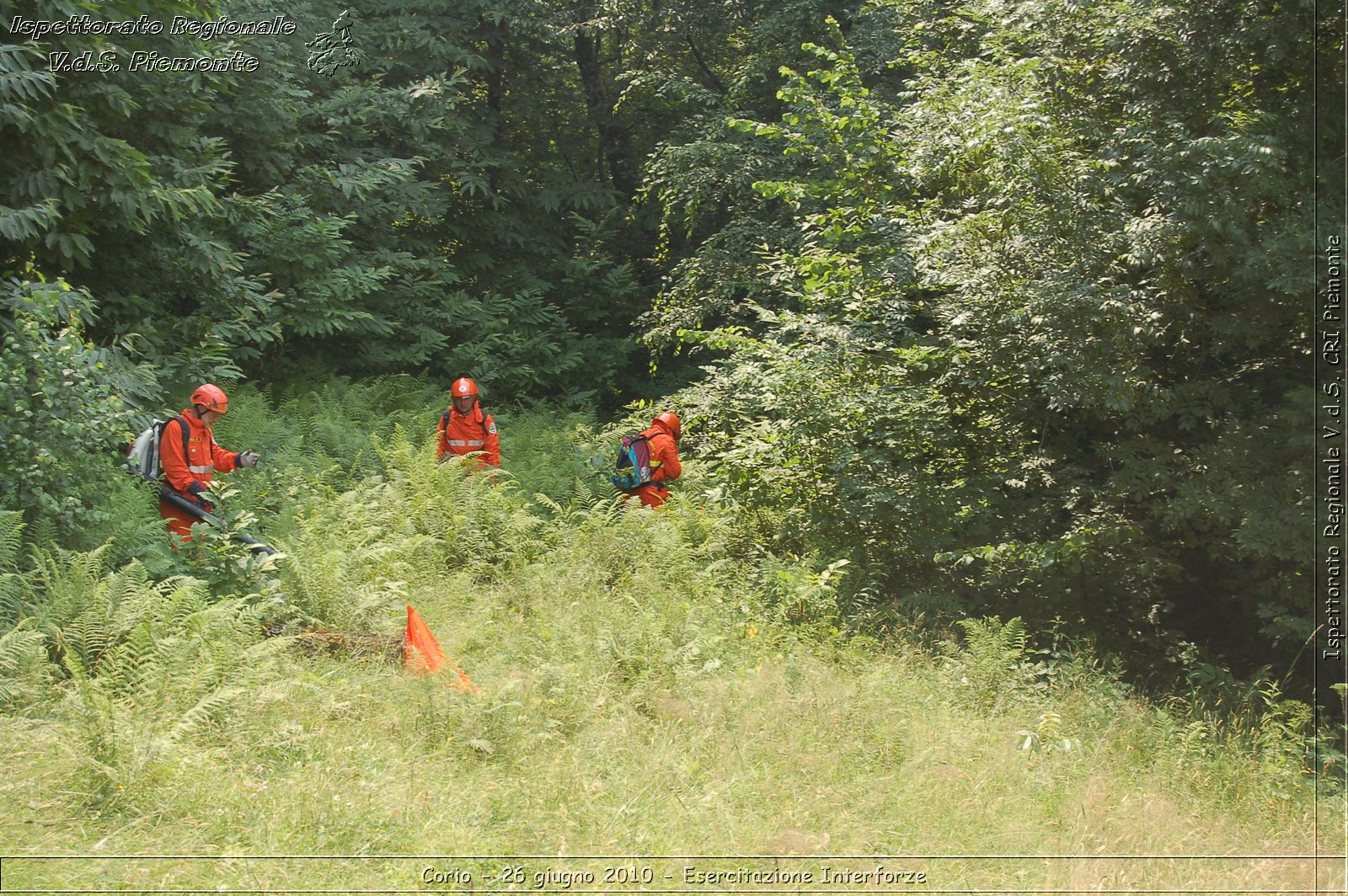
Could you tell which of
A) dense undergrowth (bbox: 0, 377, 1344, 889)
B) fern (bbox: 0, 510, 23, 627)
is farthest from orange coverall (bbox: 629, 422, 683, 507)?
fern (bbox: 0, 510, 23, 627)

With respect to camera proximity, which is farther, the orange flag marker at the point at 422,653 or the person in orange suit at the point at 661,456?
the person in orange suit at the point at 661,456

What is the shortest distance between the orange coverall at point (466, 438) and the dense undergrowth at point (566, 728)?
221 cm

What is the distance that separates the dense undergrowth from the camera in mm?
4715

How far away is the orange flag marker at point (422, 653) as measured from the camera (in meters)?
6.43

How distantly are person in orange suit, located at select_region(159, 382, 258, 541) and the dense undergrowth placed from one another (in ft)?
1.39

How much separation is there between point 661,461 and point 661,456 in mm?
76

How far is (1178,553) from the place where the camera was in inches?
337

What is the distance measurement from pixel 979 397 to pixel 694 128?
9.39 metres

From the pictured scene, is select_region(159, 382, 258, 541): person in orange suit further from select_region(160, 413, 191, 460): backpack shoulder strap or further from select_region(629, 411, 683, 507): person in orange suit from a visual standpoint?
select_region(629, 411, 683, 507): person in orange suit

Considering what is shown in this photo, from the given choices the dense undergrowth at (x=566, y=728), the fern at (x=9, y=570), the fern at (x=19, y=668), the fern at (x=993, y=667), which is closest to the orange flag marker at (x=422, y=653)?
the dense undergrowth at (x=566, y=728)

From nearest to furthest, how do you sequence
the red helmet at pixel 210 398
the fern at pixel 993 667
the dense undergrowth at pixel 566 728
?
the dense undergrowth at pixel 566 728 < the fern at pixel 993 667 < the red helmet at pixel 210 398

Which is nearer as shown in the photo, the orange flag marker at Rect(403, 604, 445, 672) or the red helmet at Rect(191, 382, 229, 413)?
the orange flag marker at Rect(403, 604, 445, 672)

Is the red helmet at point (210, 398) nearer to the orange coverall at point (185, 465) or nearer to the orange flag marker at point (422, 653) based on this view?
the orange coverall at point (185, 465)

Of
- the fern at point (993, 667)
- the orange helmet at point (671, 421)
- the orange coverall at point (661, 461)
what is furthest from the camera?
the orange coverall at point (661, 461)
